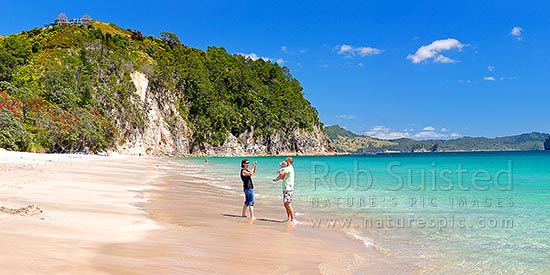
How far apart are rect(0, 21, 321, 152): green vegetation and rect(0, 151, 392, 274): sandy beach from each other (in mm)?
30094

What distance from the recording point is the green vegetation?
47625 millimetres

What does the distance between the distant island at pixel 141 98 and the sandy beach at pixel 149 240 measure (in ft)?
98.6

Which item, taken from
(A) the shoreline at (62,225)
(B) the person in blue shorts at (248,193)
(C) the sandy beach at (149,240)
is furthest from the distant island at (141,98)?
(B) the person in blue shorts at (248,193)

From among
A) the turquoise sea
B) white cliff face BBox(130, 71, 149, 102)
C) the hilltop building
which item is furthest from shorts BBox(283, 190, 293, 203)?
the hilltop building

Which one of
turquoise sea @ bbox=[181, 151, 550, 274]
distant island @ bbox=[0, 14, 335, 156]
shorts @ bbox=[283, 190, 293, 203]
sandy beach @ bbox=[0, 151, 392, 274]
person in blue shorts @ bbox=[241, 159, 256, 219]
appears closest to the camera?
sandy beach @ bbox=[0, 151, 392, 274]

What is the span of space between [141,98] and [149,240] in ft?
285

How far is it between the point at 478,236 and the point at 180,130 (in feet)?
310

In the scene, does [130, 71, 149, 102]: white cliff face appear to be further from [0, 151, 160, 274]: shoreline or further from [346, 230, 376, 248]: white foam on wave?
[346, 230, 376, 248]: white foam on wave

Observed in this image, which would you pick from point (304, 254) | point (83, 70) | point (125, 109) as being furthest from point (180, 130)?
point (304, 254)

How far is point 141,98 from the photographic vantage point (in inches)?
3526

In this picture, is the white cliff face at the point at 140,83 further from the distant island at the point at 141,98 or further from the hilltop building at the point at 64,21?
the hilltop building at the point at 64,21

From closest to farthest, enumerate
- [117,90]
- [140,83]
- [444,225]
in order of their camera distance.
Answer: [444,225], [117,90], [140,83]

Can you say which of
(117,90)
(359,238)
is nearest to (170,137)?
(117,90)

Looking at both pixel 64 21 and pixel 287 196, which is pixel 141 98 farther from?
pixel 287 196
